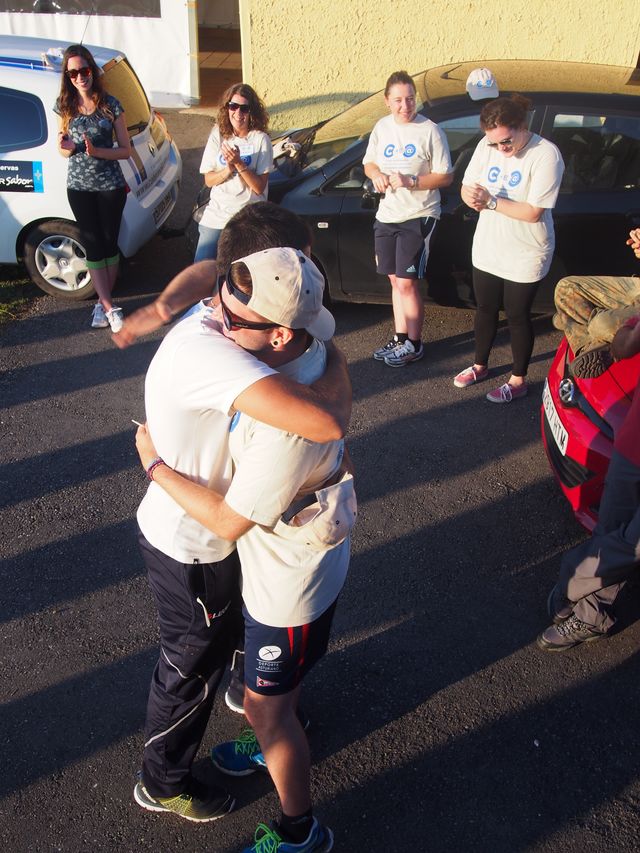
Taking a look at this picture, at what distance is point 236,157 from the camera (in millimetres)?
5406

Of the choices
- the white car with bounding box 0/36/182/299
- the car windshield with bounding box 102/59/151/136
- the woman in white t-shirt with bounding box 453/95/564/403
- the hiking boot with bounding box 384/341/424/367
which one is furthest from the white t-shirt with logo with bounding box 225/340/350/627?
the car windshield with bounding box 102/59/151/136

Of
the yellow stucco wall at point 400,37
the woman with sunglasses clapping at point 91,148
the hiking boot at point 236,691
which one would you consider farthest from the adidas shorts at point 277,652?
the yellow stucco wall at point 400,37

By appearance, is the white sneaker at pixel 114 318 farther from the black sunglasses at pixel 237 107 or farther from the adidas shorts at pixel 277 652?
the adidas shorts at pixel 277 652

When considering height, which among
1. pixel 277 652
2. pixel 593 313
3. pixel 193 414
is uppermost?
pixel 193 414

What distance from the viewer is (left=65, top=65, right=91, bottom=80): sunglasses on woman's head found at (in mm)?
5457

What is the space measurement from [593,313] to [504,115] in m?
1.29

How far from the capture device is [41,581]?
3.95 meters

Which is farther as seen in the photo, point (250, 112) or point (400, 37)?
point (400, 37)

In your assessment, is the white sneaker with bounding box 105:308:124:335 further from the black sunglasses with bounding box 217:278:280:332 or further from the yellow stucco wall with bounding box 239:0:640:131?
the yellow stucco wall with bounding box 239:0:640:131

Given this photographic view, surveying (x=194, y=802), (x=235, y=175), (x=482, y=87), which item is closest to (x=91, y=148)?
(x=235, y=175)

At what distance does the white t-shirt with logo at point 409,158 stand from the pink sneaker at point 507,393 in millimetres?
1242

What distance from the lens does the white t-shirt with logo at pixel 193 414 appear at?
6.84ft

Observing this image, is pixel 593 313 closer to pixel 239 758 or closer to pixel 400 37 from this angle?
pixel 239 758

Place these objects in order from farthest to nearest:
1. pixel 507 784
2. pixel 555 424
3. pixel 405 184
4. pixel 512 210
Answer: pixel 405 184
pixel 512 210
pixel 555 424
pixel 507 784
